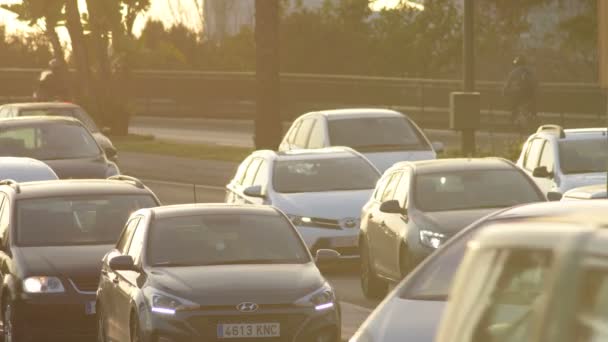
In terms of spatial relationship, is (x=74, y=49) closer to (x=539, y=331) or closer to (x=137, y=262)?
(x=137, y=262)

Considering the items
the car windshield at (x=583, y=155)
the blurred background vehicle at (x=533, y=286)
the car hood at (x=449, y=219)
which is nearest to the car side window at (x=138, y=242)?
the car hood at (x=449, y=219)

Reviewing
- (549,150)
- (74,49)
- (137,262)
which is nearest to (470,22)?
(549,150)

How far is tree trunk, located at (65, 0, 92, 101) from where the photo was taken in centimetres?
5209

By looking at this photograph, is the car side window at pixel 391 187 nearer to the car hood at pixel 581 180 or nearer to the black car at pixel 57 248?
the black car at pixel 57 248

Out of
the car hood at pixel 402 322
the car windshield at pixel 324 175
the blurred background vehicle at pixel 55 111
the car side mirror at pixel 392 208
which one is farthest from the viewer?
the blurred background vehicle at pixel 55 111

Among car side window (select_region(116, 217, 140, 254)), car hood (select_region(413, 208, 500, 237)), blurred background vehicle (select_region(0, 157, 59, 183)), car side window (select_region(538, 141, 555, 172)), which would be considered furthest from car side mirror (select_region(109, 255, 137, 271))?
car side window (select_region(538, 141, 555, 172))

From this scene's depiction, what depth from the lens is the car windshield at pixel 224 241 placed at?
13402mm

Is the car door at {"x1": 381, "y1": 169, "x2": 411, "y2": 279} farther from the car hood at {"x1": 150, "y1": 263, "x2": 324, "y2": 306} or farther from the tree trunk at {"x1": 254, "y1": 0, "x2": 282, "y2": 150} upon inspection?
the tree trunk at {"x1": 254, "y1": 0, "x2": 282, "y2": 150}

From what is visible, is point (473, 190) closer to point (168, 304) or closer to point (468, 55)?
point (168, 304)

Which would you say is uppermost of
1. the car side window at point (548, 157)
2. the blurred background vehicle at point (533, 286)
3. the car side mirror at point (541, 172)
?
the blurred background vehicle at point (533, 286)

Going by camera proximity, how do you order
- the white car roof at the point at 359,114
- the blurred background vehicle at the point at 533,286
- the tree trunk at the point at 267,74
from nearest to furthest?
1. the blurred background vehicle at the point at 533,286
2. the white car roof at the point at 359,114
3. the tree trunk at the point at 267,74

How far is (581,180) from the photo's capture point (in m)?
23.1

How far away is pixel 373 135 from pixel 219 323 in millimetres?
16674

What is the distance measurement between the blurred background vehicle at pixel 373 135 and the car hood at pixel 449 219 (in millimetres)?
10418
